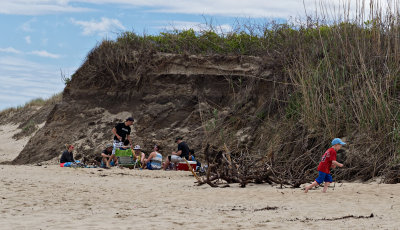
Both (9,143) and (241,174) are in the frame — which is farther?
(9,143)

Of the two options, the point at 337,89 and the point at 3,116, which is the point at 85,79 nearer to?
the point at 337,89

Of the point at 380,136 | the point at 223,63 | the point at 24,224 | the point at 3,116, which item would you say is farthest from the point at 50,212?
the point at 3,116

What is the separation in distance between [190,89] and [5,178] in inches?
335

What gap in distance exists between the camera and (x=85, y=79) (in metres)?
21.1

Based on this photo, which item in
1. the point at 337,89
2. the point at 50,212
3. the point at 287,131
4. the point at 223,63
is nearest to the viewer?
the point at 50,212

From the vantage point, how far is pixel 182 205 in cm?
876

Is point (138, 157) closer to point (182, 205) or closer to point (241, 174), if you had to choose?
point (241, 174)

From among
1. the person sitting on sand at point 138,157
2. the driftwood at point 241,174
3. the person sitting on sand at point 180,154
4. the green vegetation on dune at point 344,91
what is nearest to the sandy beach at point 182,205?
the driftwood at point 241,174

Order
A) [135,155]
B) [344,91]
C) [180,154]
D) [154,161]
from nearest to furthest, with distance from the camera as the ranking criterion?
[344,91] < [180,154] < [154,161] < [135,155]

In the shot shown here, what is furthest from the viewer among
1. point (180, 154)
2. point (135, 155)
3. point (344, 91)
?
point (135, 155)

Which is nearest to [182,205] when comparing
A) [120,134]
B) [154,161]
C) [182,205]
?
[182,205]

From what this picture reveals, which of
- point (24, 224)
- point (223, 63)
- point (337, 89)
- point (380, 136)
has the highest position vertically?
point (223, 63)

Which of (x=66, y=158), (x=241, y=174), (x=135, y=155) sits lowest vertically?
(x=241, y=174)

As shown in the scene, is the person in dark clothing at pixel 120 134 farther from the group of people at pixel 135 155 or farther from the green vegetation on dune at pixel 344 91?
the green vegetation on dune at pixel 344 91
